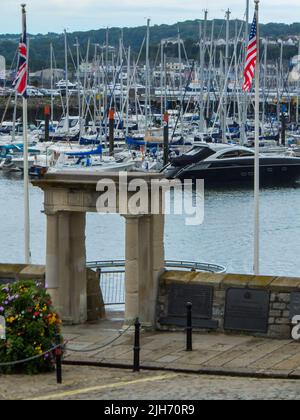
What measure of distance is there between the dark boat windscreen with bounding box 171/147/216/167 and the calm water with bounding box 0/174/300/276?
2.99 metres

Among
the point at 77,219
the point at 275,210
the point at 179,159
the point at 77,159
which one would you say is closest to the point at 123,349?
the point at 77,219

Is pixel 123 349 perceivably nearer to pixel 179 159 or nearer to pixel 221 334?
pixel 221 334

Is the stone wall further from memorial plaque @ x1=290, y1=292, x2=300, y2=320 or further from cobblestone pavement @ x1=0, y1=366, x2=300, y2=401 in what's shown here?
cobblestone pavement @ x1=0, y1=366, x2=300, y2=401

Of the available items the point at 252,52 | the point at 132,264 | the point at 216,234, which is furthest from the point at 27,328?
the point at 216,234

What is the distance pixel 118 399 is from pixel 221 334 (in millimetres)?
5622

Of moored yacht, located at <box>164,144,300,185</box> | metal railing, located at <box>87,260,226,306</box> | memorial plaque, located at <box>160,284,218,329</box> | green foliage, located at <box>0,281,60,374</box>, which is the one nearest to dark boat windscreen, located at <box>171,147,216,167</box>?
moored yacht, located at <box>164,144,300,185</box>

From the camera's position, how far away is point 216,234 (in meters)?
65.9

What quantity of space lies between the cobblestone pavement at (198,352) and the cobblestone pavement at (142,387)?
0.61 m

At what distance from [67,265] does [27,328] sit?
15.0 feet

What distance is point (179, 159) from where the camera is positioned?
295ft

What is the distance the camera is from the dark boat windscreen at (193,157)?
89875 mm

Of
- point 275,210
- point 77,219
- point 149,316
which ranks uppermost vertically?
point 77,219

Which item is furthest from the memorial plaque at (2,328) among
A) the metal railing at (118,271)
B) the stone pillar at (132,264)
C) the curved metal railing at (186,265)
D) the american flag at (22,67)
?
the american flag at (22,67)

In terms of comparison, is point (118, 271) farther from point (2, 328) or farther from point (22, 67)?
point (22, 67)
